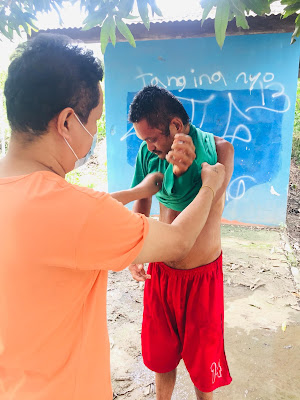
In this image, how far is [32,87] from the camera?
917 millimetres

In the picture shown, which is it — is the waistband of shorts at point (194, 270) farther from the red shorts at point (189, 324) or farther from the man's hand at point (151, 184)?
→ the man's hand at point (151, 184)

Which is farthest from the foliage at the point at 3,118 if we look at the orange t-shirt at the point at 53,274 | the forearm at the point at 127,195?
the forearm at the point at 127,195

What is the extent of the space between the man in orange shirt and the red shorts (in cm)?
75

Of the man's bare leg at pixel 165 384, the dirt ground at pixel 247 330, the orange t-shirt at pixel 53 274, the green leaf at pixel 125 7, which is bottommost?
the dirt ground at pixel 247 330

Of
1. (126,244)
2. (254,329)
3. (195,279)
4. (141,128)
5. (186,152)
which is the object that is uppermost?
(141,128)

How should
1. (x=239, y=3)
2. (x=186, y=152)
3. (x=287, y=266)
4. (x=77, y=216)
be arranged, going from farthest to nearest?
(x=287, y=266) < (x=186, y=152) < (x=239, y=3) < (x=77, y=216)

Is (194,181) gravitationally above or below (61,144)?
below

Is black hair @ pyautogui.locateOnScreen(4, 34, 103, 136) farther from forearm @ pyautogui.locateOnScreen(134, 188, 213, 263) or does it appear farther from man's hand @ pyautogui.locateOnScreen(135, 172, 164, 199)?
man's hand @ pyautogui.locateOnScreen(135, 172, 164, 199)

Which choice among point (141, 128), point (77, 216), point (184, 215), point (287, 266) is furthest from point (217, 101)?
point (77, 216)

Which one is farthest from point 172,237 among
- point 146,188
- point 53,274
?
point 146,188

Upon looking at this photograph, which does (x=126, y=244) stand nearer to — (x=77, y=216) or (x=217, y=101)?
(x=77, y=216)

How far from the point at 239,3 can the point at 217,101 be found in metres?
3.90

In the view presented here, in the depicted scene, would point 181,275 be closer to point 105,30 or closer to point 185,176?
point 185,176

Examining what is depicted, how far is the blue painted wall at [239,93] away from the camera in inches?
187
